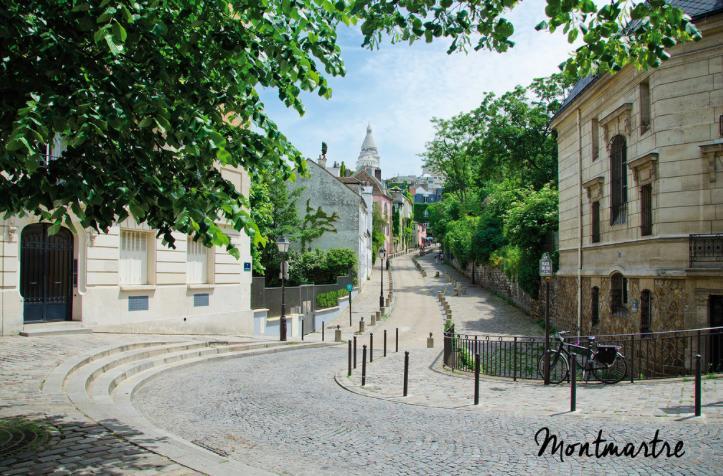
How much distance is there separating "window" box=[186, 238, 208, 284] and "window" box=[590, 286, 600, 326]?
1452cm

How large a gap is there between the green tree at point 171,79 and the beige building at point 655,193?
32.1ft

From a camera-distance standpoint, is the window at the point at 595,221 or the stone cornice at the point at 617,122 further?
the window at the point at 595,221

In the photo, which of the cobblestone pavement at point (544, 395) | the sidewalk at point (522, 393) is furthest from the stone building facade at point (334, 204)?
the cobblestone pavement at point (544, 395)

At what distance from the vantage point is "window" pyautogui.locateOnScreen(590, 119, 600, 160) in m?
21.2

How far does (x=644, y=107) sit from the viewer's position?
17.1m

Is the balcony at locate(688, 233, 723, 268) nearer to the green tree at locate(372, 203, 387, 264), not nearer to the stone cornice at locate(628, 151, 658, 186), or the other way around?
the stone cornice at locate(628, 151, 658, 186)

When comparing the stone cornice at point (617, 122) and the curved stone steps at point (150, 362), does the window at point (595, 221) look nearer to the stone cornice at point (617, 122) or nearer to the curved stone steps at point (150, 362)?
the stone cornice at point (617, 122)

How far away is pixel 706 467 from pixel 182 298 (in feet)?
51.3

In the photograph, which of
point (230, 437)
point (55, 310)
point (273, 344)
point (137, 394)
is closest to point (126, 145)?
point (230, 437)

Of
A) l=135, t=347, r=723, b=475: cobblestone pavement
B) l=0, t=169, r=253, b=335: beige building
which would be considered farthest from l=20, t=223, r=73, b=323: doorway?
l=135, t=347, r=723, b=475: cobblestone pavement

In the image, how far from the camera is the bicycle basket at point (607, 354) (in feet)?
39.1

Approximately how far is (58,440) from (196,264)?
13821mm

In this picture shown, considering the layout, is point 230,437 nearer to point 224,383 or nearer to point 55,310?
point 224,383

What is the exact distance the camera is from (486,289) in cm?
4609
